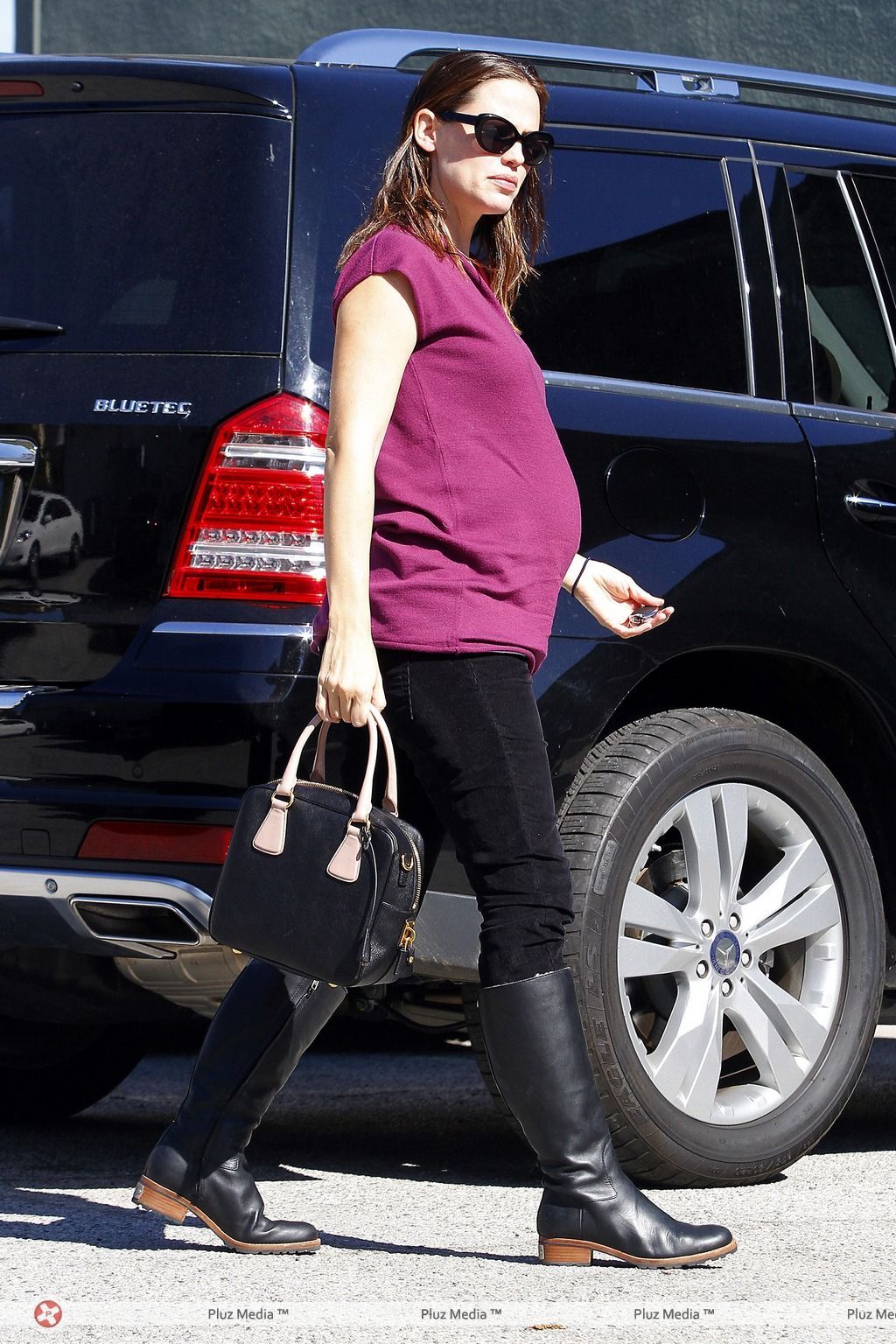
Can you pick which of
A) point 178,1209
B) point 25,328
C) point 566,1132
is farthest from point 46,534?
point 566,1132

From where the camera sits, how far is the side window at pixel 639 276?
363 centimetres

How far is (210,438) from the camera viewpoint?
335 cm

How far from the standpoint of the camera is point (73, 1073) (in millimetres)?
4598

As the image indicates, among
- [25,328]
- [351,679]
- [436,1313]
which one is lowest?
[436,1313]

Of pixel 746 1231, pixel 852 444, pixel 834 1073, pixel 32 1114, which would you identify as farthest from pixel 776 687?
pixel 32 1114

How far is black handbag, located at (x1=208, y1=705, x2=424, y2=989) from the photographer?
2920 millimetres

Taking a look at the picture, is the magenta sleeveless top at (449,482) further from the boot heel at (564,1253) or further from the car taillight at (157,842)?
the boot heel at (564,1253)

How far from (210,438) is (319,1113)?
204cm

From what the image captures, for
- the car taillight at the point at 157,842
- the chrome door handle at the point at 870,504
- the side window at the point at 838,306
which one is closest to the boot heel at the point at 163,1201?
the car taillight at the point at 157,842

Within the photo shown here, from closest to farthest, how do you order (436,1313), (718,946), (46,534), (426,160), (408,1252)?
(436,1313) → (426,160) → (408,1252) → (46,534) → (718,946)

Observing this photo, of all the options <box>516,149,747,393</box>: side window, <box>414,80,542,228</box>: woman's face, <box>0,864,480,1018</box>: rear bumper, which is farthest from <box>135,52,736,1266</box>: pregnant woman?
<box>516,149,747,393</box>: side window

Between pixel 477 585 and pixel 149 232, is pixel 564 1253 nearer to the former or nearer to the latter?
pixel 477 585

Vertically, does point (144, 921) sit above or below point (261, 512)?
below

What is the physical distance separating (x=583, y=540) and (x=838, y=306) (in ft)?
2.88
